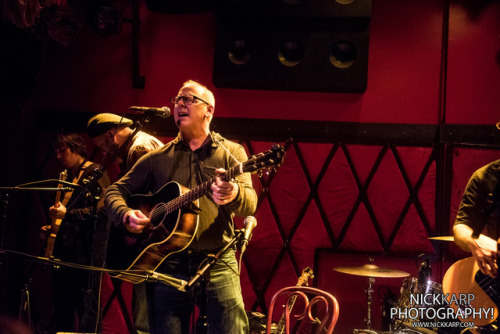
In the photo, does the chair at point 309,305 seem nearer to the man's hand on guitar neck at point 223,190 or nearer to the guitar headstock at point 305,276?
the man's hand on guitar neck at point 223,190

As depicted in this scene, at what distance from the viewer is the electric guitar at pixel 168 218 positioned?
2350 millimetres

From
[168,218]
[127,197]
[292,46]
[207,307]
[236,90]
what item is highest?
[292,46]

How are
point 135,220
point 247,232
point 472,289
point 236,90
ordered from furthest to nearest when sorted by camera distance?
point 236,90
point 472,289
point 135,220
point 247,232

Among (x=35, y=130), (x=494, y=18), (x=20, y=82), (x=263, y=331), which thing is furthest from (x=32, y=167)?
(x=494, y=18)

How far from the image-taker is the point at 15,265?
4738 millimetres

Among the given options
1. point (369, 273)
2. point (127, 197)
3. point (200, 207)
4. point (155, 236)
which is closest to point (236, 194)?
point (200, 207)

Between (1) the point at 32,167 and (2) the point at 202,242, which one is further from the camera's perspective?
(1) the point at 32,167

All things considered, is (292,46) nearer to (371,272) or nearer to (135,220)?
(371,272)

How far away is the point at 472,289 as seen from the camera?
106 inches

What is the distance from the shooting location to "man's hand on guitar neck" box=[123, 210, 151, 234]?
2.55m

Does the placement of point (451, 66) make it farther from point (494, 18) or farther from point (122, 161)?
point (122, 161)

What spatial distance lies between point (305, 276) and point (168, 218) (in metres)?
1.75

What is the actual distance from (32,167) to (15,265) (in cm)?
106

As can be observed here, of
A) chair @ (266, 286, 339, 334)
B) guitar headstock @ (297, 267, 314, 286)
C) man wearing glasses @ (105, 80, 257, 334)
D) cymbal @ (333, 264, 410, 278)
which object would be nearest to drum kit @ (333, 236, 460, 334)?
cymbal @ (333, 264, 410, 278)
